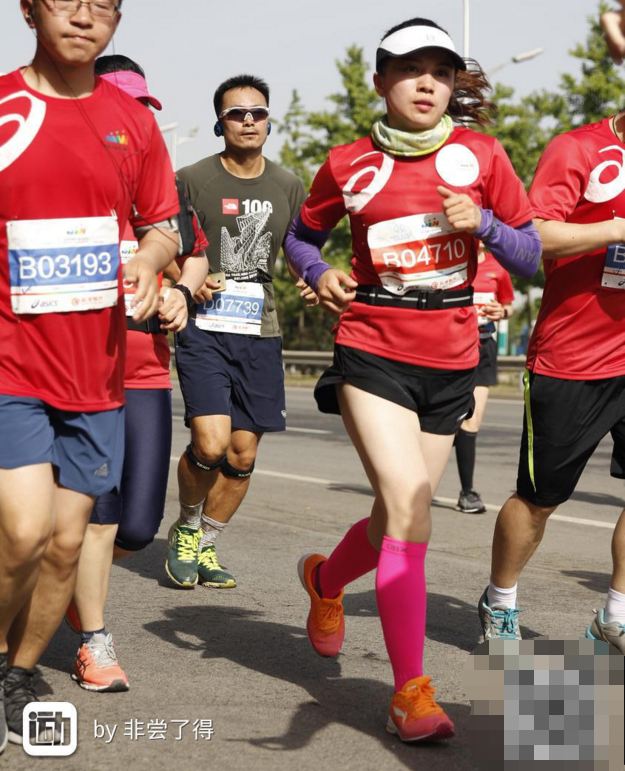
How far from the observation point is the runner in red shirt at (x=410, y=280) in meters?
4.10

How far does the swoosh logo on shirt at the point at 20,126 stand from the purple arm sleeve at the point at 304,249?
120 cm

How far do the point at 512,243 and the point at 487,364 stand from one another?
5.70 meters

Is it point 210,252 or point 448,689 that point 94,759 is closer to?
point 448,689

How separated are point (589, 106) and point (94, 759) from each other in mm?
30690

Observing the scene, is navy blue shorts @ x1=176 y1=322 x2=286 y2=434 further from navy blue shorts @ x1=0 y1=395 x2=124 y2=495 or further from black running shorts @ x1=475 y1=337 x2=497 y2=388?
black running shorts @ x1=475 y1=337 x2=497 y2=388

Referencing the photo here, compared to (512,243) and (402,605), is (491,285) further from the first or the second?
(402,605)

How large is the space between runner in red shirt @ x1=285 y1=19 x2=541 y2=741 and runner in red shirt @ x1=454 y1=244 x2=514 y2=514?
4.85 m

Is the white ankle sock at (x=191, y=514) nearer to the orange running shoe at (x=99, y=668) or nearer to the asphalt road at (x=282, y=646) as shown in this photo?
the asphalt road at (x=282, y=646)

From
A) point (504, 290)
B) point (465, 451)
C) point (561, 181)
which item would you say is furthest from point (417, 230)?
point (504, 290)

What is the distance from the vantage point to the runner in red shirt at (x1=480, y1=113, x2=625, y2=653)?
4785 millimetres

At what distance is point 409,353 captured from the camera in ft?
14.0

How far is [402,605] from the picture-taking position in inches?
157

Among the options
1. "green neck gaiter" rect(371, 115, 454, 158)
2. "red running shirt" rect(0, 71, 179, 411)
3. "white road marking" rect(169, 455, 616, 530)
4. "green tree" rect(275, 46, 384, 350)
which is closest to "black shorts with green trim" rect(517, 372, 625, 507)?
"green neck gaiter" rect(371, 115, 454, 158)

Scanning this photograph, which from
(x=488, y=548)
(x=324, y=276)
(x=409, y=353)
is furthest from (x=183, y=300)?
(x=488, y=548)
